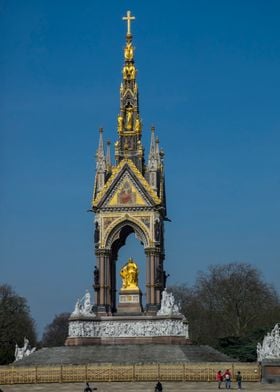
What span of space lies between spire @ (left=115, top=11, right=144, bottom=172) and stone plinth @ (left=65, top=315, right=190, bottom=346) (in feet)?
33.9

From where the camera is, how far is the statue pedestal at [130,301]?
198 feet

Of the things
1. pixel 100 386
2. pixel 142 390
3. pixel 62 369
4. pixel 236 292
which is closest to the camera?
pixel 142 390

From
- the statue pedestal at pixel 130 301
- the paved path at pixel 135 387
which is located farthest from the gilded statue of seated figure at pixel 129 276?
the paved path at pixel 135 387

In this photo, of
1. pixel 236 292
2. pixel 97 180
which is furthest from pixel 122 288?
pixel 236 292

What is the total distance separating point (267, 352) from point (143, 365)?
274 inches

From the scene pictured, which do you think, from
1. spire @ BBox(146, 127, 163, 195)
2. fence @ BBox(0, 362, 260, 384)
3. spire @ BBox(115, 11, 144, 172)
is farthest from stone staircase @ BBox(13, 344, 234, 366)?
spire @ BBox(115, 11, 144, 172)

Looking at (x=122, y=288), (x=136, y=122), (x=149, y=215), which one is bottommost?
(x=122, y=288)

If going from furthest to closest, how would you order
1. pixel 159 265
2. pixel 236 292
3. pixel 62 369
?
pixel 236 292, pixel 159 265, pixel 62 369

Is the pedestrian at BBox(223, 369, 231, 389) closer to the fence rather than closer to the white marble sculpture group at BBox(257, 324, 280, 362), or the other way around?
the fence

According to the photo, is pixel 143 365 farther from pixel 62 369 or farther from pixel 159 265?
pixel 159 265

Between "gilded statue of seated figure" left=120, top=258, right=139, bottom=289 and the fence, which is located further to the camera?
"gilded statue of seated figure" left=120, top=258, right=139, bottom=289

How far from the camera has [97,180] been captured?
204 feet

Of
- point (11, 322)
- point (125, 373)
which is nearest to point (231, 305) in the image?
point (11, 322)

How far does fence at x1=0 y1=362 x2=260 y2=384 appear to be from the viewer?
48281 millimetres
